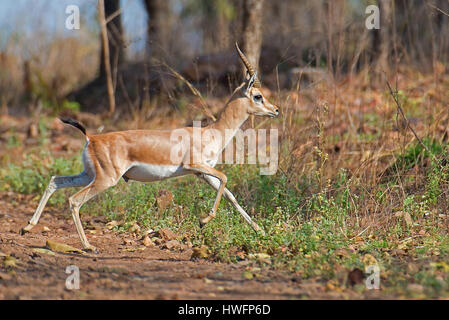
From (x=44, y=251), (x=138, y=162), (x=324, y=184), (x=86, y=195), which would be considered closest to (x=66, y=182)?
(x=86, y=195)

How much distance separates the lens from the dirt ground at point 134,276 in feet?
14.4

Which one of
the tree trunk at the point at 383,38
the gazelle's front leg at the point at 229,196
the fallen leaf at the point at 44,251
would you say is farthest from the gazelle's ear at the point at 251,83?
the tree trunk at the point at 383,38

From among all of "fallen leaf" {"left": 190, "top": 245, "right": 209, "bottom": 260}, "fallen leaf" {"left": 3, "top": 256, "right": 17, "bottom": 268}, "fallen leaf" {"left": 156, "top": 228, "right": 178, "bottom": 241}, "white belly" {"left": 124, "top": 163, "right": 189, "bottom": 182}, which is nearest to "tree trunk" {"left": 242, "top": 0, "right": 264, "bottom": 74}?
"white belly" {"left": 124, "top": 163, "right": 189, "bottom": 182}

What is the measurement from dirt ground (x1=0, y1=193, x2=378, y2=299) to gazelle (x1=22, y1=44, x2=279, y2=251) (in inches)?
17.9

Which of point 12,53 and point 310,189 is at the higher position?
point 12,53

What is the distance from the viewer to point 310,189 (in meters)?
6.97

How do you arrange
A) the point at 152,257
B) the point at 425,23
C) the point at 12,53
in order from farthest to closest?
the point at 12,53 < the point at 425,23 < the point at 152,257

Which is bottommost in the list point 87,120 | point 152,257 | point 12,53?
point 152,257

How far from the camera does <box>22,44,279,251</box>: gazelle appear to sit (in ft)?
19.8

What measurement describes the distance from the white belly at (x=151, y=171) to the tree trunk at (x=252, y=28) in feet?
12.5

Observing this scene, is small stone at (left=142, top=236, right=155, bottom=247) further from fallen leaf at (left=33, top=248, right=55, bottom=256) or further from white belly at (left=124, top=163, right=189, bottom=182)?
fallen leaf at (left=33, top=248, right=55, bottom=256)
